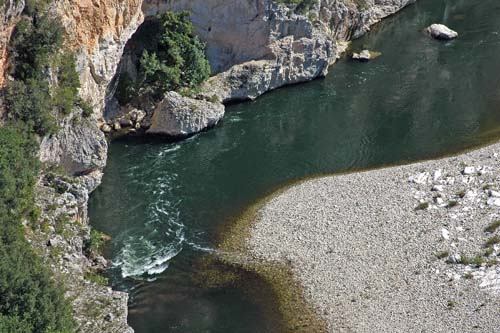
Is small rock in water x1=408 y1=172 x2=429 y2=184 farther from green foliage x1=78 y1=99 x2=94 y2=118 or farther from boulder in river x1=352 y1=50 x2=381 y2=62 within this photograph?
boulder in river x1=352 y1=50 x2=381 y2=62

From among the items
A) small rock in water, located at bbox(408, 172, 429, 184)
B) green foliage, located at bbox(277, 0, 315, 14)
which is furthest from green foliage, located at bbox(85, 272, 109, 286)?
green foliage, located at bbox(277, 0, 315, 14)

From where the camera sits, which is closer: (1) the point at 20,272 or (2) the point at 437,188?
(1) the point at 20,272

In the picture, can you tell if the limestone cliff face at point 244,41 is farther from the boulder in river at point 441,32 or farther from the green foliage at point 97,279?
the green foliage at point 97,279

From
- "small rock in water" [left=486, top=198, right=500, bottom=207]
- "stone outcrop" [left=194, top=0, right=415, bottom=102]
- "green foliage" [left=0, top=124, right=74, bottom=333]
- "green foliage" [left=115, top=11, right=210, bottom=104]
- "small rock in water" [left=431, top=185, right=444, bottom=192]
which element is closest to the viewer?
"green foliage" [left=0, top=124, right=74, bottom=333]

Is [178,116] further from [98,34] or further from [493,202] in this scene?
[493,202]

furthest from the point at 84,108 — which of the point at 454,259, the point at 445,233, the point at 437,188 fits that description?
the point at 454,259

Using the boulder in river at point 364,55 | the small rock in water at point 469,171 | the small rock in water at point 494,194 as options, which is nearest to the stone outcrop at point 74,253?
the small rock in water at point 494,194
